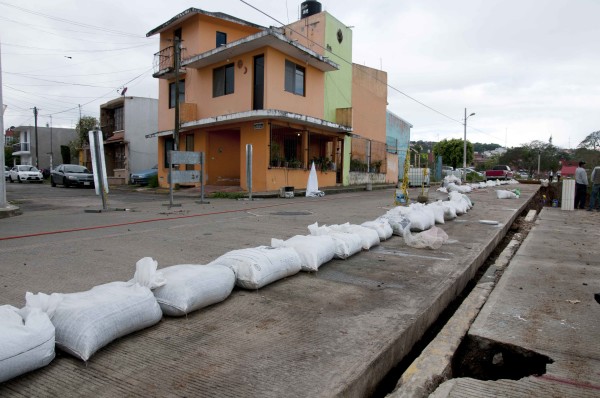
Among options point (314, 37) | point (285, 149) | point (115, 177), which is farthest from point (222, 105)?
point (115, 177)

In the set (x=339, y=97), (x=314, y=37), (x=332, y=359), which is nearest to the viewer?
(x=332, y=359)

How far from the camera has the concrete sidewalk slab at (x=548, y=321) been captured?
1.94 m

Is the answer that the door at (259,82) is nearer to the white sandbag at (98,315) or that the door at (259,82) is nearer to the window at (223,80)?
the window at (223,80)

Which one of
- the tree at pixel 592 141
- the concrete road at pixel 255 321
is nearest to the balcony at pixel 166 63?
the concrete road at pixel 255 321

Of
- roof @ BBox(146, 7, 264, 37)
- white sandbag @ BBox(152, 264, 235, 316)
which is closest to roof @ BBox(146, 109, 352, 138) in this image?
roof @ BBox(146, 7, 264, 37)

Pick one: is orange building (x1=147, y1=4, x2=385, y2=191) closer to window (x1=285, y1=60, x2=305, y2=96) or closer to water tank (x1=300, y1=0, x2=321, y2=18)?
window (x1=285, y1=60, x2=305, y2=96)

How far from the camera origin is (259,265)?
3098mm

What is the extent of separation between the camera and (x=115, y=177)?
27.7m

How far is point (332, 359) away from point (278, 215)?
656 centimetres

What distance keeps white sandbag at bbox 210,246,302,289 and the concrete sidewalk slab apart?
154 centimetres

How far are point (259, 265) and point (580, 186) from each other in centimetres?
1297

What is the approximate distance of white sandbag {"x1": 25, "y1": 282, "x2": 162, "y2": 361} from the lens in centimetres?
196

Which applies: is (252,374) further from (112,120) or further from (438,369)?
(112,120)

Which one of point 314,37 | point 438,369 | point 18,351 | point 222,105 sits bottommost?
point 438,369
